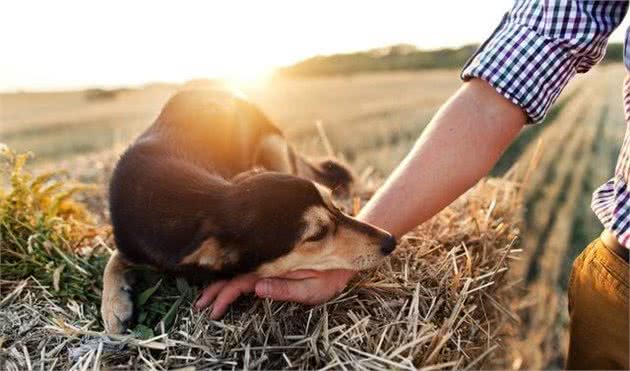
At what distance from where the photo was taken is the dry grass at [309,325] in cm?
259


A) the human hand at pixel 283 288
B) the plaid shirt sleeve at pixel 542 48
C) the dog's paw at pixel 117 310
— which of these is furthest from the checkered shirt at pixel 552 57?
the dog's paw at pixel 117 310

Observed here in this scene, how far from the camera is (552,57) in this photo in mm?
2326

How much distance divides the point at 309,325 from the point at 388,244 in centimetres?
49

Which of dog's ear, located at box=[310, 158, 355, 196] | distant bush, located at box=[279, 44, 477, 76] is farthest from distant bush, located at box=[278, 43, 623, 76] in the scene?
dog's ear, located at box=[310, 158, 355, 196]

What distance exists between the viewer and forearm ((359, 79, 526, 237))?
248cm

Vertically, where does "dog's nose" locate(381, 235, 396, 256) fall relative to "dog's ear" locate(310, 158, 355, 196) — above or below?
above

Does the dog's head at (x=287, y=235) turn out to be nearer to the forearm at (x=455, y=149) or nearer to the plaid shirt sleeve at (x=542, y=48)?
the forearm at (x=455, y=149)

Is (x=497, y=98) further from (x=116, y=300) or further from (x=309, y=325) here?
(x=116, y=300)

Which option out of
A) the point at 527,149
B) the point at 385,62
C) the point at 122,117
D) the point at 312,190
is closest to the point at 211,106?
the point at 312,190

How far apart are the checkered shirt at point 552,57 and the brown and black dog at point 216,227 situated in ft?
2.78

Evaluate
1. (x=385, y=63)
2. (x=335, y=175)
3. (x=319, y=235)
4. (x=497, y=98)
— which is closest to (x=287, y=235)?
(x=319, y=235)

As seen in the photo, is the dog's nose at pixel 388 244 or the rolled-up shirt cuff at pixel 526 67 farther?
the dog's nose at pixel 388 244

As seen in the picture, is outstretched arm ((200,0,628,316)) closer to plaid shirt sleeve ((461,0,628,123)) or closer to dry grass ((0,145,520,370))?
plaid shirt sleeve ((461,0,628,123))

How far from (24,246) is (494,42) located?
9.36 feet
